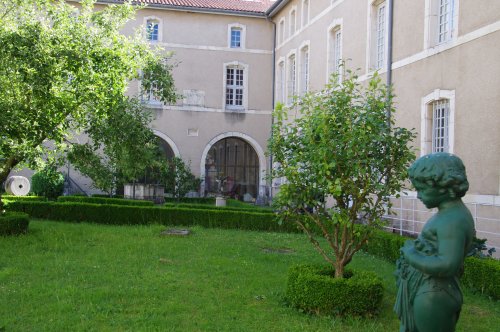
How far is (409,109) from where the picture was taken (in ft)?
47.2

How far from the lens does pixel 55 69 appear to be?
32.7 feet

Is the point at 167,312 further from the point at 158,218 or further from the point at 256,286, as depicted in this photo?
the point at 158,218

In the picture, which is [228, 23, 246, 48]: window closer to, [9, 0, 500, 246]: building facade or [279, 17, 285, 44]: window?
[9, 0, 500, 246]: building facade

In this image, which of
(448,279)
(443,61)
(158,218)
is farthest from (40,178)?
(448,279)

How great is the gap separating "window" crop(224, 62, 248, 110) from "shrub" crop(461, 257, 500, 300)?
66.7ft

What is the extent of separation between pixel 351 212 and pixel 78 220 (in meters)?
11.2

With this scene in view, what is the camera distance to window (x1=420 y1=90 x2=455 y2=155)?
12.9 meters

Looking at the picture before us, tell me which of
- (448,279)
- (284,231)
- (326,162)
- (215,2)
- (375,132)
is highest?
(215,2)

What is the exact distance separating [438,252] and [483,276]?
20.2 ft

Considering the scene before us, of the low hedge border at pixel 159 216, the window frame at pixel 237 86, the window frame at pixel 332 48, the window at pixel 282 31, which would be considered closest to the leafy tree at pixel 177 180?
the window frame at pixel 237 86

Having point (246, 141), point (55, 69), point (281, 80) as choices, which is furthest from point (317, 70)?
point (55, 69)

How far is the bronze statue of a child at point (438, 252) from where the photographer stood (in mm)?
2551

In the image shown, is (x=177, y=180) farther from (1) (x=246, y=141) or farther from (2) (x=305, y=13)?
(2) (x=305, y=13)

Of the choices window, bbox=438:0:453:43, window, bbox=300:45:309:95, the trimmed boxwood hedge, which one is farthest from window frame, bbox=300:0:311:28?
the trimmed boxwood hedge
